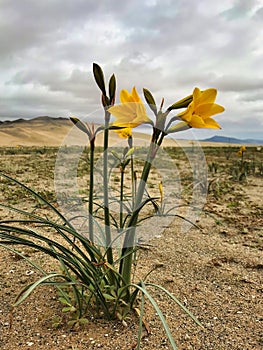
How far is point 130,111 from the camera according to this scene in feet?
3.88

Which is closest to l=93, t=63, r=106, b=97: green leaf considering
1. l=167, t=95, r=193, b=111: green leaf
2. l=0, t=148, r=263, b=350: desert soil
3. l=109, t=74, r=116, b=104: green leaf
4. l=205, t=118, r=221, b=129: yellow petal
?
l=109, t=74, r=116, b=104: green leaf

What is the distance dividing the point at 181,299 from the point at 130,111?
3.28ft

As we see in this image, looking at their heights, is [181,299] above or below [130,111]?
below

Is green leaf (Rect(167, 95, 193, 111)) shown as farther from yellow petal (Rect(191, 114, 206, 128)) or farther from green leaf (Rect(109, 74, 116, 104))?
green leaf (Rect(109, 74, 116, 104))

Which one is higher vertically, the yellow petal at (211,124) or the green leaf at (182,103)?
the green leaf at (182,103)

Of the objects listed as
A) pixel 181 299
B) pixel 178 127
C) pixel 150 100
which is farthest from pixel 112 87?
pixel 181 299

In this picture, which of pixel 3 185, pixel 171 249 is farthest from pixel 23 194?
pixel 171 249

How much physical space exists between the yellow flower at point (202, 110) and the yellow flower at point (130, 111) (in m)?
0.12

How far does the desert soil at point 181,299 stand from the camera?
135 centimetres

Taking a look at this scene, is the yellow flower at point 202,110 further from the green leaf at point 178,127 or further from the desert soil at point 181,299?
the desert soil at point 181,299

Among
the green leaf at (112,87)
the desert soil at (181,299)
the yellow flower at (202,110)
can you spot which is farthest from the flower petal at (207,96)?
the desert soil at (181,299)

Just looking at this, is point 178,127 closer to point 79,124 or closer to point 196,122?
point 196,122

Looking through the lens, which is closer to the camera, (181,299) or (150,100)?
(150,100)

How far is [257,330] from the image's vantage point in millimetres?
1477
